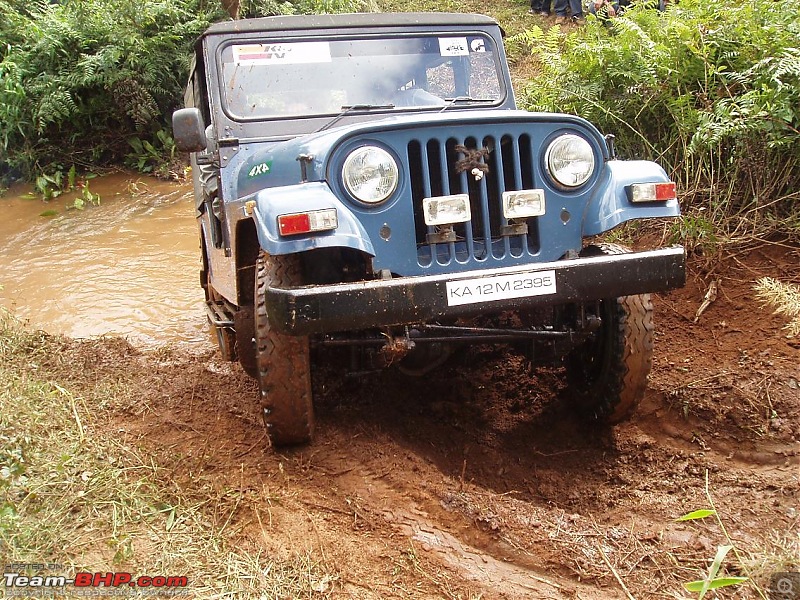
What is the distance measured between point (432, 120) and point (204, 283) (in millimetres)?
3132

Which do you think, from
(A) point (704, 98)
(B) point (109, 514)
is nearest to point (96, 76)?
(A) point (704, 98)

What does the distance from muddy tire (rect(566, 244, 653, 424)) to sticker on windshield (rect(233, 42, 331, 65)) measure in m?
1.73

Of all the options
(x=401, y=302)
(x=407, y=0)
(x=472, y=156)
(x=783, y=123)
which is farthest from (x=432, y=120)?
(x=407, y=0)

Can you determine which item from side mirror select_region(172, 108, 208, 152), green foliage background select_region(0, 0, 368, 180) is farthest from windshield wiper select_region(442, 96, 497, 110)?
green foliage background select_region(0, 0, 368, 180)

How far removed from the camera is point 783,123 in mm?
4344

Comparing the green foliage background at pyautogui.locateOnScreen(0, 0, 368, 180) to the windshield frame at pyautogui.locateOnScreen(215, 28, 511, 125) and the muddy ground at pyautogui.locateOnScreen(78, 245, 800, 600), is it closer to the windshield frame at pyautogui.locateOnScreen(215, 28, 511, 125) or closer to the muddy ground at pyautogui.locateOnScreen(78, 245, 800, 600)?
the muddy ground at pyautogui.locateOnScreen(78, 245, 800, 600)

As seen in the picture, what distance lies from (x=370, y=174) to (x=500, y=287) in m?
0.67

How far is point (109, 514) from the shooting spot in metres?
2.77

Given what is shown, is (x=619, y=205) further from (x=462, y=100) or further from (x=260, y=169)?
(x=260, y=169)

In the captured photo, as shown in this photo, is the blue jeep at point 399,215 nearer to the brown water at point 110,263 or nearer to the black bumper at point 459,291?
the black bumper at point 459,291

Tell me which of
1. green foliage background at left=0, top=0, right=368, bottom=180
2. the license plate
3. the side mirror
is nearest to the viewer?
the license plate

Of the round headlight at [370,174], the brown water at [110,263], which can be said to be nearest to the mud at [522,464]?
the round headlight at [370,174]

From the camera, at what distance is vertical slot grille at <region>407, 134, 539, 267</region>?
297cm

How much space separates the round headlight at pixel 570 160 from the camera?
3088 millimetres
